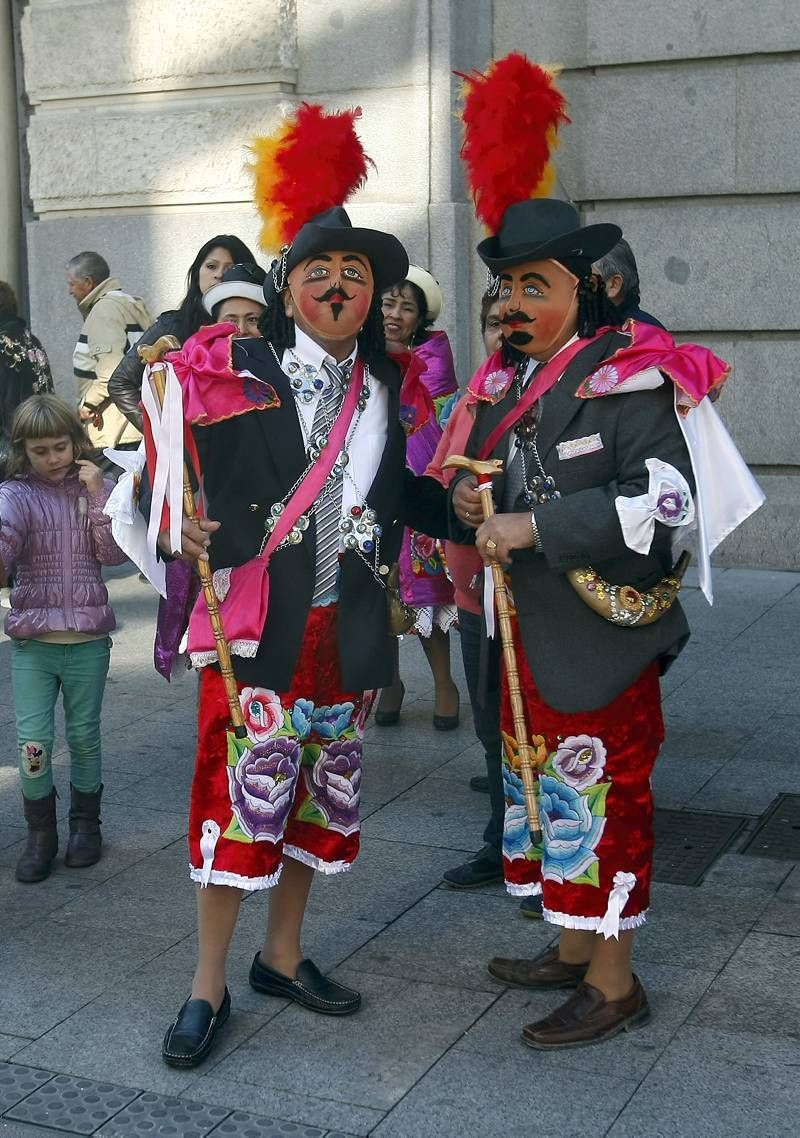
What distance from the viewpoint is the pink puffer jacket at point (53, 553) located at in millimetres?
4836

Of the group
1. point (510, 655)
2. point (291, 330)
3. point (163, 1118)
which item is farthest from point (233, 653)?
point (163, 1118)

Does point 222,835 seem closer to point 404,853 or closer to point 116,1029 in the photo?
point 116,1029

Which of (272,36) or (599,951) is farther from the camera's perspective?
(272,36)

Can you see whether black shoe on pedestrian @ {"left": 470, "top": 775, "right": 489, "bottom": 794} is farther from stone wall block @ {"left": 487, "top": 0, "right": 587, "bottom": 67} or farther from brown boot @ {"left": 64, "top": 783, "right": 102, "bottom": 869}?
stone wall block @ {"left": 487, "top": 0, "right": 587, "bottom": 67}

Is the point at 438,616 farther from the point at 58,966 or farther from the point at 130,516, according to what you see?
the point at 130,516

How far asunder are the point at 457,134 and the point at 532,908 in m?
5.83

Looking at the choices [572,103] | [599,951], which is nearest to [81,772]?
[599,951]

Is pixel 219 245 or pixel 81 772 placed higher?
pixel 219 245

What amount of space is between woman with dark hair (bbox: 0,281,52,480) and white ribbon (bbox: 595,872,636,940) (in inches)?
225

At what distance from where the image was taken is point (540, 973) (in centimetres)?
397

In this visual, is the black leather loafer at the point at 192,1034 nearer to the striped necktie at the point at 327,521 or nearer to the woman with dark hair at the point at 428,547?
the striped necktie at the point at 327,521

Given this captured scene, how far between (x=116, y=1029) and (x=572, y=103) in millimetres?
6761

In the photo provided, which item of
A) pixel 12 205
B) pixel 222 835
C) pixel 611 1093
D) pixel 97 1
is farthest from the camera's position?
pixel 12 205

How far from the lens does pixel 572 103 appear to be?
29.8 ft
